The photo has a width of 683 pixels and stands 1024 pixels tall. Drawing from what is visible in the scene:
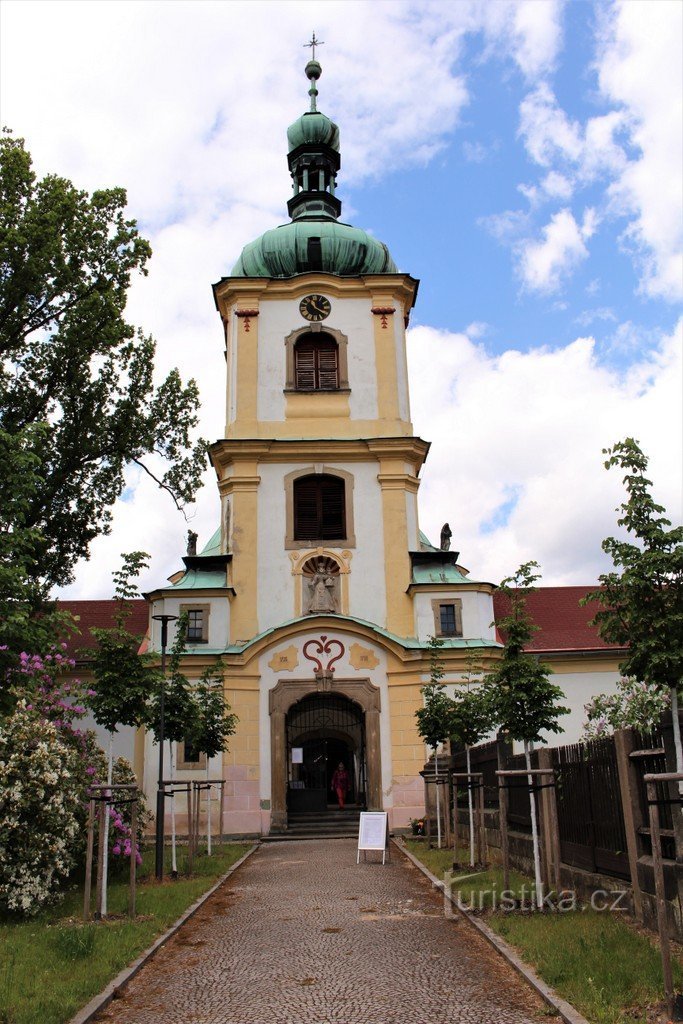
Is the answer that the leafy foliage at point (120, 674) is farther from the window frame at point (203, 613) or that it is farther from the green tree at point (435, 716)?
the window frame at point (203, 613)

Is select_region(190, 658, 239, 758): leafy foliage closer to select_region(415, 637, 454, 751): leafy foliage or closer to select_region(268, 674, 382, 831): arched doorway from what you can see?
select_region(415, 637, 454, 751): leafy foliage

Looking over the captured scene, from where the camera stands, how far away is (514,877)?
1355 centimetres

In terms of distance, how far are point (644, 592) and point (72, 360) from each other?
16.5 meters

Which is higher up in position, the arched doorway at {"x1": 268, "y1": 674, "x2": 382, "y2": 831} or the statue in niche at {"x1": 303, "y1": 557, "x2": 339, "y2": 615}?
the statue in niche at {"x1": 303, "y1": 557, "x2": 339, "y2": 615}

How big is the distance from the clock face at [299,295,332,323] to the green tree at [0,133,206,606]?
6743 millimetres

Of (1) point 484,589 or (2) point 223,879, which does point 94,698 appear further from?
(1) point 484,589

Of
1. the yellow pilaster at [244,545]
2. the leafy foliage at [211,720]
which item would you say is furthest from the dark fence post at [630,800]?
the yellow pilaster at [244,545]

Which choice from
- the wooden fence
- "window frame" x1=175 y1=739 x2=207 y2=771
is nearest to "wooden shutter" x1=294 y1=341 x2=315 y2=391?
"window frame" x1=175 y1=739 x2=207 y2=771

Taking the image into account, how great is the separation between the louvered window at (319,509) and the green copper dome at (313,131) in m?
16.0

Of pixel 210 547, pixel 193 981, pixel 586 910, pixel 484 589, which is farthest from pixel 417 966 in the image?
pixel 210 547

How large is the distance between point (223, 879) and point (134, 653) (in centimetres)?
430

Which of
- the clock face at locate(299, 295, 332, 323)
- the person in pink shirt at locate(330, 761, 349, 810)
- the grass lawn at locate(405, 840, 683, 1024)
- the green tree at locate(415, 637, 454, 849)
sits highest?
Result: the clock face at locate(299, 295, 332, 323)

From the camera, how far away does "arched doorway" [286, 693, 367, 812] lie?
26.6 meters

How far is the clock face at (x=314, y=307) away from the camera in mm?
31141
